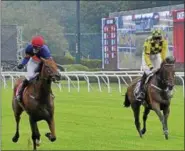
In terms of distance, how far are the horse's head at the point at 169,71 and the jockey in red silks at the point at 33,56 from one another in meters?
1.83

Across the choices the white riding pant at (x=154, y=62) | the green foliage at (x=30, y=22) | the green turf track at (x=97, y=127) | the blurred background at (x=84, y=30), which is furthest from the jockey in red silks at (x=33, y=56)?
the green foliage at (x=30, y=22)

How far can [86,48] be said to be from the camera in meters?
27.7

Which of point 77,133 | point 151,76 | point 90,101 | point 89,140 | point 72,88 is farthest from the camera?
point 72,88

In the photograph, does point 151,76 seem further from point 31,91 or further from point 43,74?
point 43,74

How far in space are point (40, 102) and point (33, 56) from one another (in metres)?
0.80

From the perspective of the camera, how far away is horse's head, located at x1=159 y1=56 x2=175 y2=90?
8.31m

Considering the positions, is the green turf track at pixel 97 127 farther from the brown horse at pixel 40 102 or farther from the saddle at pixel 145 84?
the brown horse at pixel 40 102

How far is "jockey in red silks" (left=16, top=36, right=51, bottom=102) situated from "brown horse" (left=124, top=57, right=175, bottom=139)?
1870 millimetres

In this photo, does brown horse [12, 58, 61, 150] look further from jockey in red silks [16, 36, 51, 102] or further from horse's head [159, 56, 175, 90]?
horse's head [159, 56, 175, 90]

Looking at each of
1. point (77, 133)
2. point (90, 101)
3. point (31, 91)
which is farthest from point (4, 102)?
point (31, 91)

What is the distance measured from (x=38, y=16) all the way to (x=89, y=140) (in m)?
4.77

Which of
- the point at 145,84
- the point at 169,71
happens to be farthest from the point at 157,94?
the point at 169,71

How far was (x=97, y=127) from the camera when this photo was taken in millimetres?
18219

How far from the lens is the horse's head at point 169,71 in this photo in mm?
8315
